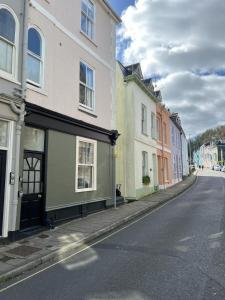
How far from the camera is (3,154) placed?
26.6 feet

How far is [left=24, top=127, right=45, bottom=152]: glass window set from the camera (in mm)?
9281

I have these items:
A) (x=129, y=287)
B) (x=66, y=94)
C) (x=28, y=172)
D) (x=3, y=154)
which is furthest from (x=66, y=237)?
(x=66, y=94)

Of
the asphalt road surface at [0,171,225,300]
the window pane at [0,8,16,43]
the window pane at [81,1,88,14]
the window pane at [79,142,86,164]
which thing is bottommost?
the asphalt road surface at [0,171,225,300]

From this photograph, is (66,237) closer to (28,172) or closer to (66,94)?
(28,172)

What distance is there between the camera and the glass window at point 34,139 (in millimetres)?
9281

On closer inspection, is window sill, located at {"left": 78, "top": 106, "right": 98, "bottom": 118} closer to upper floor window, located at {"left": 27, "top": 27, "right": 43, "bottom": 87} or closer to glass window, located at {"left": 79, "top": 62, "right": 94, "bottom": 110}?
glass window, located at {"left": 79, "top": 62, "right": 94, "bottom": 110}

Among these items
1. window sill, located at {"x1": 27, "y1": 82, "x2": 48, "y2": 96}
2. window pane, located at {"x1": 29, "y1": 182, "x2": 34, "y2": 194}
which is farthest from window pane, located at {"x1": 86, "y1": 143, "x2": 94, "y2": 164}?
window pane, located at {"x1": 29, "y1": 182, "x2": 34, "y2": 194}

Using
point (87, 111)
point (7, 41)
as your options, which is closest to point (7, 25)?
point (7, 41)

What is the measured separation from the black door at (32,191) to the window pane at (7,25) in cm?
330

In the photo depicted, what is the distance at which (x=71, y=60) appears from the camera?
1173 cm

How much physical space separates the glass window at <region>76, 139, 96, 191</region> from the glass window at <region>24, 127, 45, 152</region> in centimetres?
211

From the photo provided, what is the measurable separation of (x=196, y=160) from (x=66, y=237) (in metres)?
122

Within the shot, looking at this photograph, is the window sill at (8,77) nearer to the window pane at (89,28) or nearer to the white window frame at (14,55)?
the white window frame at (14,55)

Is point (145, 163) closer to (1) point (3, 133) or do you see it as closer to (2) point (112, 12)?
(2) point (112, 12)
